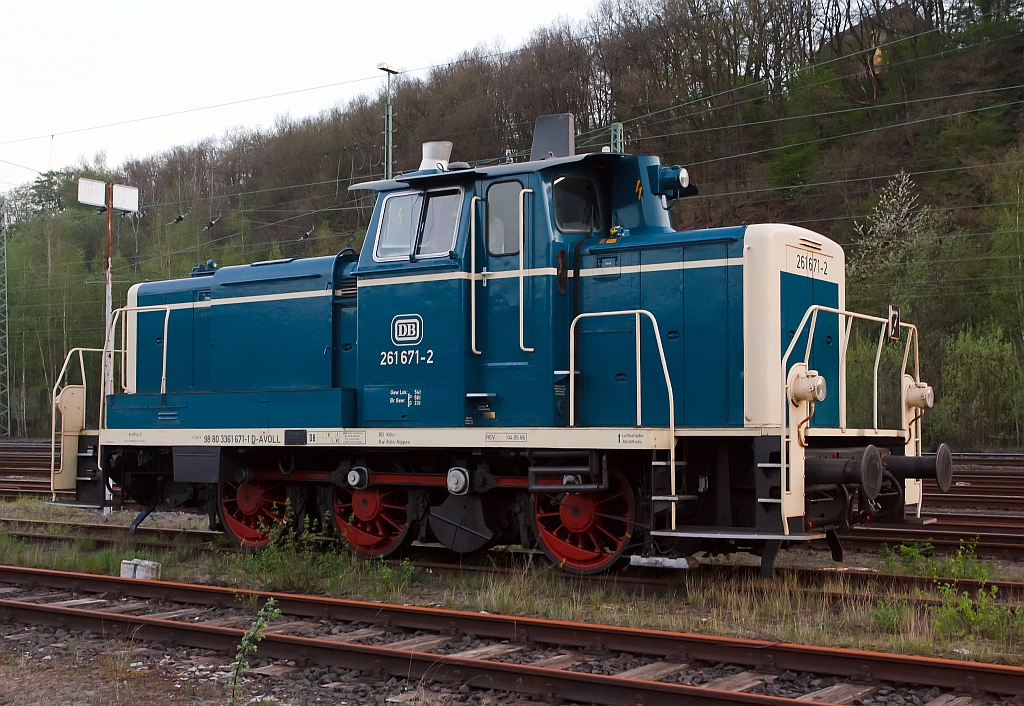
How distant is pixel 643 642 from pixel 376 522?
422cm

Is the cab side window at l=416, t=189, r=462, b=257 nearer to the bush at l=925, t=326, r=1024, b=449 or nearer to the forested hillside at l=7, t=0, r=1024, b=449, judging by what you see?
the forested hillside at l=7, t=0, r=1024, b=449

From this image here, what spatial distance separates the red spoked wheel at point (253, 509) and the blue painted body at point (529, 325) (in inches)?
34.8

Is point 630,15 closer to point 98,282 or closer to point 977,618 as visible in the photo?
point 98,282

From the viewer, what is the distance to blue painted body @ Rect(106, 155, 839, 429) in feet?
26.8

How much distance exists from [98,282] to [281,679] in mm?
43248

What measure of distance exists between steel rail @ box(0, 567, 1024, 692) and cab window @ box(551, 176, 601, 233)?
3614 mm

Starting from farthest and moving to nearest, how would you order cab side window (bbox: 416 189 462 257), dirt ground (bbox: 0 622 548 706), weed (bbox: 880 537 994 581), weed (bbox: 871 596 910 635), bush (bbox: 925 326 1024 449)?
bush (bbox: 925 326 1024 449) → cab side window (bbox: 416 189 462 257) → weed (bbox: 880 537 994 581) → weed (bbox: 871 596 910 635) → dirt ground (bbox: 0 622 548 706)

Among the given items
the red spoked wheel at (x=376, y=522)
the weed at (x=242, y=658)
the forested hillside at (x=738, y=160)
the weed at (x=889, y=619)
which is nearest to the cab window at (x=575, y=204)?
the red spoked wheel at (x=376, y=522)

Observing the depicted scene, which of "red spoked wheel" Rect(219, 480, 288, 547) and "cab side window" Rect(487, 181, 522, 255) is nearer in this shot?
"cab side window" Rect(487, 181, 522, 255)

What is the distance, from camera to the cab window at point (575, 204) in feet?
28.2

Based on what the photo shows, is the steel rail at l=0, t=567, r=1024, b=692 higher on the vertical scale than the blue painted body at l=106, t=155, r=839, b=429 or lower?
lower

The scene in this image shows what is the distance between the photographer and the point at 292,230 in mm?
43500

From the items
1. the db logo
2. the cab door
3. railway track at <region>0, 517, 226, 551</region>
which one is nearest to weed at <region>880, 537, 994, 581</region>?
the cab door

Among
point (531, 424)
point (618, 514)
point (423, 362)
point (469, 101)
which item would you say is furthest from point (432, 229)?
point (469, 101)
